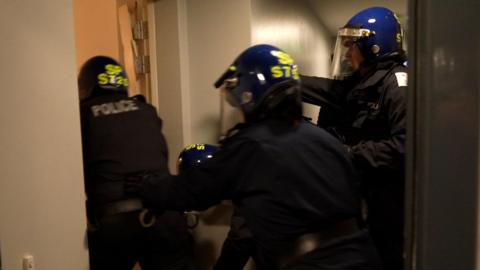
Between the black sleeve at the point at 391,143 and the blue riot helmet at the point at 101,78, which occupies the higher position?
the blue riot helmet at the point at 101,78

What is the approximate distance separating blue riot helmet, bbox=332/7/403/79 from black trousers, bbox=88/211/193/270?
3.75ft

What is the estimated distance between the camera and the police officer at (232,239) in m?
1.94

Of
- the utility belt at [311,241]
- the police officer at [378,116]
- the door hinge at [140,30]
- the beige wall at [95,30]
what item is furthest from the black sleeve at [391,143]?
the beige wall at [95,30]

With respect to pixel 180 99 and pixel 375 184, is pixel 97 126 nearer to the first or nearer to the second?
pixel 180 99

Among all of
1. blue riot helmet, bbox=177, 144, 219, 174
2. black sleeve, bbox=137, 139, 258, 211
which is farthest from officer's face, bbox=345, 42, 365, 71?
black sleeve, bbox=137, 139, 258, 211

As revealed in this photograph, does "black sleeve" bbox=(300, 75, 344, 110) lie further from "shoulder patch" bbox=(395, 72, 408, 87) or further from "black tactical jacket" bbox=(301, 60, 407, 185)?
"shoulder patch" bbox=(395, 72, 408, 87)

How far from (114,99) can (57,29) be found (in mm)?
432

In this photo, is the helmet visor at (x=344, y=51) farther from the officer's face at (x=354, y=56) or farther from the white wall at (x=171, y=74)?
the white wall at (x=171, y=74)

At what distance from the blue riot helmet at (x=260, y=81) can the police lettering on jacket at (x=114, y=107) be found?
21.2 inches

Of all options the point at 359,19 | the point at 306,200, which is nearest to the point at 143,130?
the point at 306,200

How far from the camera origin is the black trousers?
1600 mm

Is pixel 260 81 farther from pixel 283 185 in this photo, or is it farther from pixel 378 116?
pixel 378 116

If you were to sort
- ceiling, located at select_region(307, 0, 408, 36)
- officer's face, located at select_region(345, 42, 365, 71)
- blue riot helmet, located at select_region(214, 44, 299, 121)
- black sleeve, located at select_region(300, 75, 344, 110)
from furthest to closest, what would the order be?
ceiling, located at select_region(307, 0, 408, 36), black sleeve, located at select_region(300, 75, 344, 110), officer's face, located at select_region(345, 42, 365, 71), blue riot helmet, located at select_region(214, 44, 299, 121)

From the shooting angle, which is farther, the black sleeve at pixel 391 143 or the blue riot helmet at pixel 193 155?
the blue riot helmet at pixel 193 155
